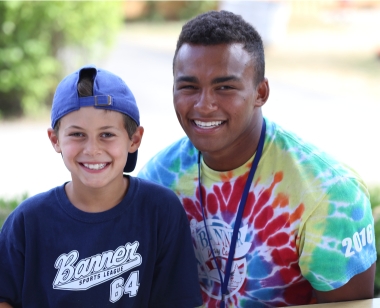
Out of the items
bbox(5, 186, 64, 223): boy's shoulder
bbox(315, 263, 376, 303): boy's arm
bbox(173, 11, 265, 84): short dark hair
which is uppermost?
bbox(173, 11, 265, 84): short dark hair

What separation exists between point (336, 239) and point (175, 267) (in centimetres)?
66

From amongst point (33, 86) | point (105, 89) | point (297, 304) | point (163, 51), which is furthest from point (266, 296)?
point (163, 51)

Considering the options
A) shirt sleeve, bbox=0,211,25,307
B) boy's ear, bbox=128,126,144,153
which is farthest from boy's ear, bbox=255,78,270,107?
shirt sleeve, bbox=0,211,25,307

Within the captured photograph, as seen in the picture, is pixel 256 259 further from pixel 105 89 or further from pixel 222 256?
pixel 105 89

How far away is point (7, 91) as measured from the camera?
872 centimetres

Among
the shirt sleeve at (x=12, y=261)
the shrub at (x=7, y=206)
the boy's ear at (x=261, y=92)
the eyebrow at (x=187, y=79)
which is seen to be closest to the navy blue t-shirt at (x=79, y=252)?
the shirt sleeve at (x=12, y=261)

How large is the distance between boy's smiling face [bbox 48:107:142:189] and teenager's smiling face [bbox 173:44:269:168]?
316 millimetres

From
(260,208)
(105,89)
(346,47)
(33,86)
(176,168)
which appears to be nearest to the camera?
(105,89)

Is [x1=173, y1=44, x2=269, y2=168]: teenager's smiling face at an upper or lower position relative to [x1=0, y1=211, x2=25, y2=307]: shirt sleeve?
upper

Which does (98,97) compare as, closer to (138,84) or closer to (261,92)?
(261,92)

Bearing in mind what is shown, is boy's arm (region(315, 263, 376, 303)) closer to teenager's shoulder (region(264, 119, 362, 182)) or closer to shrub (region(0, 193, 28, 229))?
teenager's shoulder (region(264, 119, 362, 182))

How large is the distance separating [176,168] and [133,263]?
0.62 metres

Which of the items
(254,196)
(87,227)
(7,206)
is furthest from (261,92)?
(7,206)

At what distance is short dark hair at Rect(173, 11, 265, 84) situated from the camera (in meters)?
2.54
